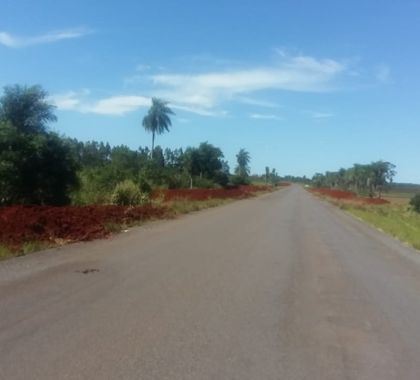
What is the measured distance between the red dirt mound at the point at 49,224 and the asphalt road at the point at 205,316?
1.79 meters

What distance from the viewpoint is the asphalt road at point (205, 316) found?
6.25m

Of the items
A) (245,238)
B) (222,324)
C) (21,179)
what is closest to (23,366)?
(222,324)

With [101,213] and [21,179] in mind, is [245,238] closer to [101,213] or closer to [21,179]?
[101,213]

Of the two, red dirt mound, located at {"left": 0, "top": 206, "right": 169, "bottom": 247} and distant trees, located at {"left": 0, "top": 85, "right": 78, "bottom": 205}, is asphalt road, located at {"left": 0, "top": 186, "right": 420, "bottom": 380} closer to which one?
red dirt mound, located at {"left": 0, "top": 206, "right": 169, "bottom": 247}

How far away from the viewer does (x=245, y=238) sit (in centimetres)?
2094

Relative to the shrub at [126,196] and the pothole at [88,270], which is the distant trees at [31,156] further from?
the pothole at [88,270]

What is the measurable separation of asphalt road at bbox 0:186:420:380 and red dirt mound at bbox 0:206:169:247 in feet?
5.87

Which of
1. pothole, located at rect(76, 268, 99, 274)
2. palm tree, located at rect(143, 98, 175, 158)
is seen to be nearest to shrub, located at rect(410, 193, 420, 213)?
palm tree, located at rect(143, 98, 175, 158)

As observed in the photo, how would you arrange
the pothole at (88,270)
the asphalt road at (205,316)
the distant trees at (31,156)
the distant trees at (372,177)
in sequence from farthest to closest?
1. the distant trees at (372,177)
2. the distant trees at (31,156)
3. the pothole at (88,270)
4. the asphalt road at (205,316)

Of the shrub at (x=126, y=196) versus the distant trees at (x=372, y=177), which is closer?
the shrub at (x=126, y=196)

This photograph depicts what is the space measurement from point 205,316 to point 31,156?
2048cm

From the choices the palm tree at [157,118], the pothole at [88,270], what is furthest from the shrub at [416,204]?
the pothole at [88,270]

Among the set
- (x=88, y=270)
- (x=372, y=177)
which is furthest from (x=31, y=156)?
(x=372, y=177)

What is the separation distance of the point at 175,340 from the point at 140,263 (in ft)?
21.9
